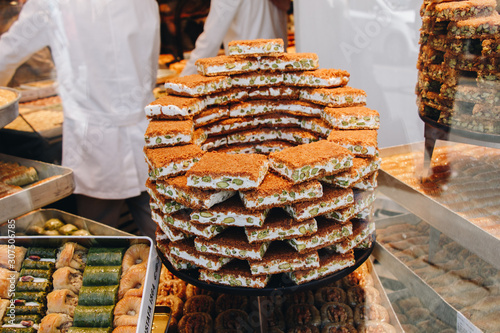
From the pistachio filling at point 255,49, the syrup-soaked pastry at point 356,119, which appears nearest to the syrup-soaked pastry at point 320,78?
the pistachio filling at point 255,49

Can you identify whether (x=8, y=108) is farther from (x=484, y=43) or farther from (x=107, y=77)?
(x=484, y=43)

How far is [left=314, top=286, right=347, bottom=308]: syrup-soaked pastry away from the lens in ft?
→ 7.13

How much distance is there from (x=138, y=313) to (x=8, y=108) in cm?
126

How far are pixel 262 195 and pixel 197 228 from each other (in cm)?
35

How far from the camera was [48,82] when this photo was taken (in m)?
3.31

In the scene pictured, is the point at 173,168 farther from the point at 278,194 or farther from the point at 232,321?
Result: the point at 232,321

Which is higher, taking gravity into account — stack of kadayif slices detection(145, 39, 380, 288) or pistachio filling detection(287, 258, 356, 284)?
stack of kadayif slices detection(145, 39, 380, 288)

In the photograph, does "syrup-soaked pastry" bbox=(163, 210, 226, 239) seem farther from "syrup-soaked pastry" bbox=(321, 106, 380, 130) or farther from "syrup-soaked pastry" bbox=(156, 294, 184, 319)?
"syrup-soaked pastry" bbox=(321, 106, 380, 130)

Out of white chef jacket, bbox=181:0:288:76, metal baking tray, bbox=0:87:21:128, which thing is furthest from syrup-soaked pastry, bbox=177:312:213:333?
white chef jacket, bbox=181:0:288:76

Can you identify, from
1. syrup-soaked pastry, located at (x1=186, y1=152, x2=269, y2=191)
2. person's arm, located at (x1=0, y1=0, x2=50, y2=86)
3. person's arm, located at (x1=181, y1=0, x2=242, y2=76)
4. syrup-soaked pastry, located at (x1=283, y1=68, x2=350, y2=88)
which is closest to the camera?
syrup-soaked pastry, located at (x1=186, y1=152, x2=269, y2=191)

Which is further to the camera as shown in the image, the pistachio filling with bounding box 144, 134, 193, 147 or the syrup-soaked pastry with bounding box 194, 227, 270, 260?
the pistachio filling with bounding box 144, 134, 193, 147

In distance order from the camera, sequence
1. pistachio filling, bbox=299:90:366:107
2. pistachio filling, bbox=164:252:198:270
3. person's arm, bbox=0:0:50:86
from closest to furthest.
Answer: pistachio filling, bbox=164:252:198:270 → pistachio filling, bbox=299:90:366:107 → person's arm, bbox=0:0:50:86

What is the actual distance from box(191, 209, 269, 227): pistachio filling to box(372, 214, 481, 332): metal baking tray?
106 centimetres

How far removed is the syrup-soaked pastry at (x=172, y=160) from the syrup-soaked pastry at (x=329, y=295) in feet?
3.70
